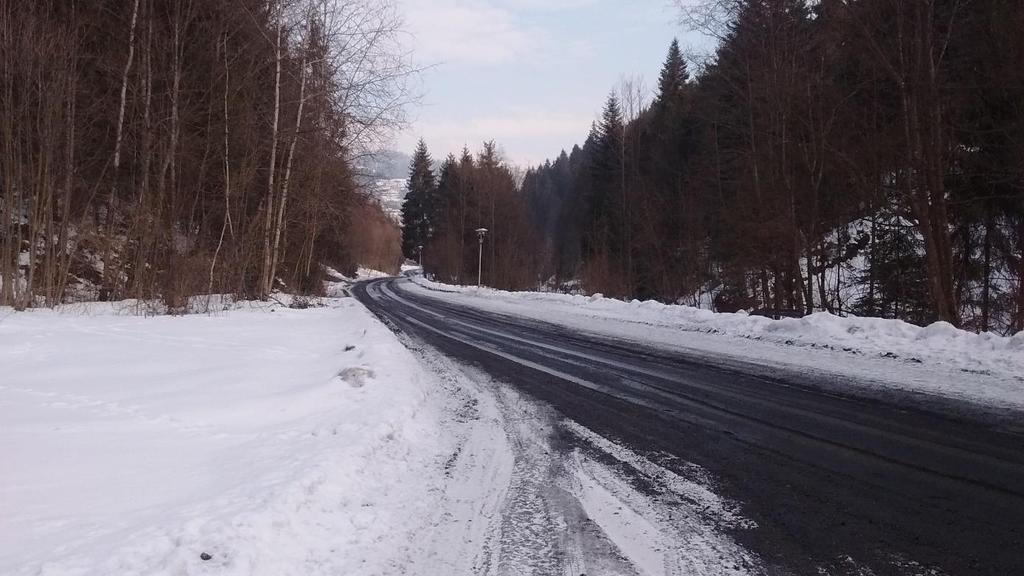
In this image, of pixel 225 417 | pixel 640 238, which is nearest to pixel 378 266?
pixel 640 238

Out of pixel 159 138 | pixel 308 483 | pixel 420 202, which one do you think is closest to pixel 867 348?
pixel 308 483

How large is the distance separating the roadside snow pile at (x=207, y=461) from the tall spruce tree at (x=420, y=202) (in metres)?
68.5

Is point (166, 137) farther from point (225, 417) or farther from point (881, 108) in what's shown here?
point (881, 108)

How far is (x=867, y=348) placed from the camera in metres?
9.90

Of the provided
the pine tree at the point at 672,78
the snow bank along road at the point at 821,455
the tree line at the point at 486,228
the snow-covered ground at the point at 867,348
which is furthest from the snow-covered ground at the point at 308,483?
the pine tree at the point at 672,78

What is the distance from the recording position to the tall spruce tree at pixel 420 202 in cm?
7781

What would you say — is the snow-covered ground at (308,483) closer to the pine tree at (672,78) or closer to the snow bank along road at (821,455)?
the snow bank along road at (821,455)

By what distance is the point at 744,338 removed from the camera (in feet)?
40.1

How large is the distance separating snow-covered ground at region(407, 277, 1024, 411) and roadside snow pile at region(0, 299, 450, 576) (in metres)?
6.04

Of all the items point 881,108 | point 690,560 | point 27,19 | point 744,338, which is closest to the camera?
point 690,560

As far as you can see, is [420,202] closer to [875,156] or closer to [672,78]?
[672,78]

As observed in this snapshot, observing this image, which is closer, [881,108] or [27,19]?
[27,19]

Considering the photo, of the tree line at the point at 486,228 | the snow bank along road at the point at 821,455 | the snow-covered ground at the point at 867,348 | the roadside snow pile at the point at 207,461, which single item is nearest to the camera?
the roadside snow pile at the point at 207,461

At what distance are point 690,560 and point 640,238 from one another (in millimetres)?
32158
